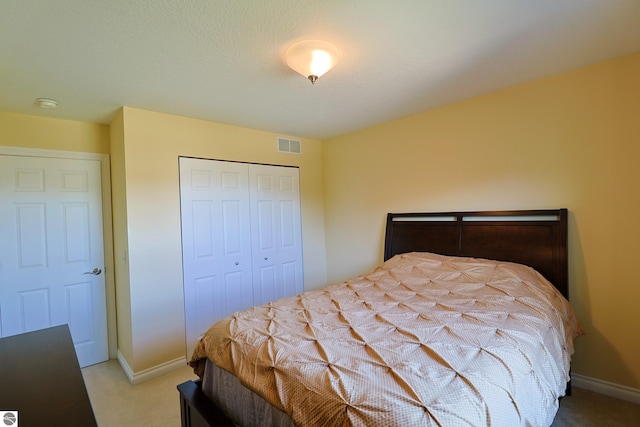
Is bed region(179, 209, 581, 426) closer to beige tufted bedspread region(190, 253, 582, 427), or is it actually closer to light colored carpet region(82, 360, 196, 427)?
beige tufted bedspread region(190, 253, 582, 427)

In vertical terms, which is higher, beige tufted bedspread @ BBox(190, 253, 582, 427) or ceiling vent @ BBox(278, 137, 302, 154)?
ceiling vent @ BBox(278, 137, 302, 154)

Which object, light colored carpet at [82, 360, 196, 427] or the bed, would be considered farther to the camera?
light colored carpet at [82, 360, 196, 427]

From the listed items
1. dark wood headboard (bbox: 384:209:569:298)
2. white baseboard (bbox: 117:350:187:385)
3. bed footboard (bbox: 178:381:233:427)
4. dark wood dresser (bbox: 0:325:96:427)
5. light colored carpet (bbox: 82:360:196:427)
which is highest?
dark wood headboard (bbox: 384:209:569:298)

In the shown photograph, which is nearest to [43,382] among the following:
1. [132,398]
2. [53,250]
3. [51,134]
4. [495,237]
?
[132,398]

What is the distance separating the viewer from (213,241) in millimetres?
3137

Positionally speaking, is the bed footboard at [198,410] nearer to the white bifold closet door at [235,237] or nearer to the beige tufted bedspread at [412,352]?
the beige tufted bedspread at [412,352]

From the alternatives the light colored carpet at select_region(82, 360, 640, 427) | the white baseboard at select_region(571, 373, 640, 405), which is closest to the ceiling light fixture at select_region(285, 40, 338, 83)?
the light colored carpet at select_region(82, 360, 640, 427)

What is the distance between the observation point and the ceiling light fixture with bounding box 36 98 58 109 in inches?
93.0

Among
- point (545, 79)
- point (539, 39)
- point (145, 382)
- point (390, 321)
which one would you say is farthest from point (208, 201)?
point (545, 79)

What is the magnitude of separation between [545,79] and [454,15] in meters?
1.31

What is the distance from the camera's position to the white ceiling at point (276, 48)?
1488mm

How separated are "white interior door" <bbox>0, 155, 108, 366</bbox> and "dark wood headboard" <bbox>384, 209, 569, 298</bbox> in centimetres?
300

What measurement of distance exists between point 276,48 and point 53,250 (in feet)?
8.96

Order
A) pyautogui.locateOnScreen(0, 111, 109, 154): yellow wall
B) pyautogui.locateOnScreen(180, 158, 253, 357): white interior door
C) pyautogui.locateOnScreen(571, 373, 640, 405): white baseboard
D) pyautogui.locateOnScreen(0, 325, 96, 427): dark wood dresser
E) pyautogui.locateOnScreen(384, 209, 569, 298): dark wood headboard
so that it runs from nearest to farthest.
Answer: pyautogui.locateOnScreen(0, 325, 96, 427): dark wood dresser < pyautogui.locateOnScreen(571, 373, 640, 405): white baseboard < pyautogui.locateOnScreen(384, 209, 569, 298): dark wood headboard < pyautogui.locateOnScreen(0, 111, 109, 154): yellow wall < pyautogui.locateOnScreen(180, 158, 253, 357): white interior door
